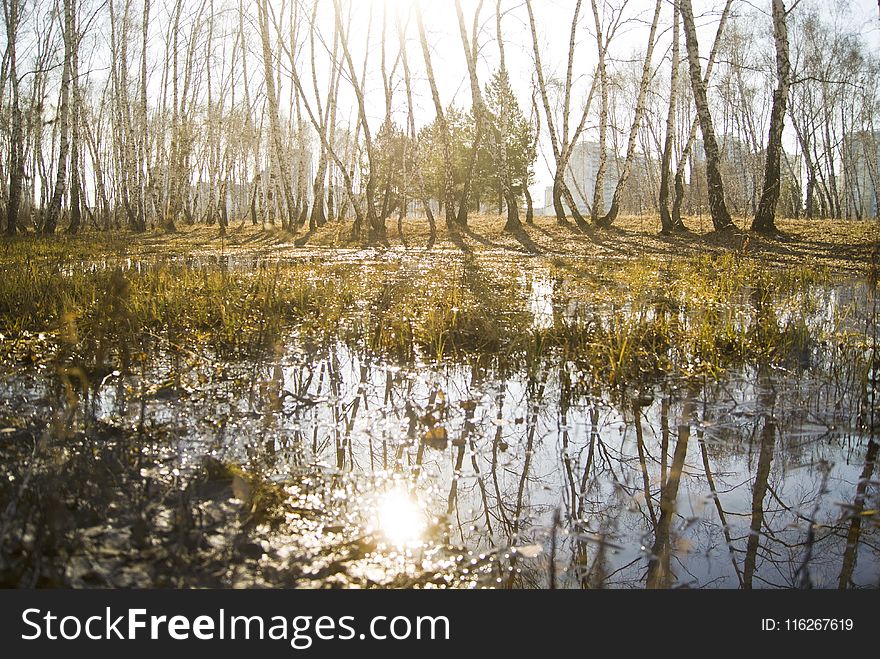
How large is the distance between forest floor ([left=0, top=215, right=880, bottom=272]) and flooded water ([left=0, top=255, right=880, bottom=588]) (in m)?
5.29

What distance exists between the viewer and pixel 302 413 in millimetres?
3051

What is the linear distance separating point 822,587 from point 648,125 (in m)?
39.7

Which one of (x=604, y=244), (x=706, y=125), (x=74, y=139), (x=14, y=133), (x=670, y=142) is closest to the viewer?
(x=706, y=125)

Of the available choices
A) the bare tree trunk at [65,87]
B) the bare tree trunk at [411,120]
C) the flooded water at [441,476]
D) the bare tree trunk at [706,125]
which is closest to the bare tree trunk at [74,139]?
the bare tree trunk at [65,87]

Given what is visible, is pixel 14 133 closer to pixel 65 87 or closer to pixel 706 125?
pixel 65 87

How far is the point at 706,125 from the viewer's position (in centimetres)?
1307

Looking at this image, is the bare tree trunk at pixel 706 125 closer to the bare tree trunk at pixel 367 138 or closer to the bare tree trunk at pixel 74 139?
the bare tree trunk at pixel 367 138

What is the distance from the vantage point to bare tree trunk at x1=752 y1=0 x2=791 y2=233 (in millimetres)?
12328

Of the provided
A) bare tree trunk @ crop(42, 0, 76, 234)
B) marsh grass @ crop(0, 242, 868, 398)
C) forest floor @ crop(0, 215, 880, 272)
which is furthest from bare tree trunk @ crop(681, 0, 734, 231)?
bare tree trunk @ crop(42, 0, 76, 234)

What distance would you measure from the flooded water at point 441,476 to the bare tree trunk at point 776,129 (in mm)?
10186

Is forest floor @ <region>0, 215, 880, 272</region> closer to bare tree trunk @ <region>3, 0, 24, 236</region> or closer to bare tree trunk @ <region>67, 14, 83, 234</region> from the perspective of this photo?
bare tree trunk @ <region>3, 0, 24, 236</region>

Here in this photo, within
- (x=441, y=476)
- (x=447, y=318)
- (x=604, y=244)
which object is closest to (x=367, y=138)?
(x=604, y=244)

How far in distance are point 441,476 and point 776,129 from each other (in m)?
13.8

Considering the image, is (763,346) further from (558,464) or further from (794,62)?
(794,62)
